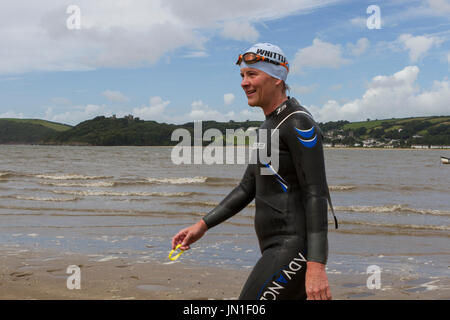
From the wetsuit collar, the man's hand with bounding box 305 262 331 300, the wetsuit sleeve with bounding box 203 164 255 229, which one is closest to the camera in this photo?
the man's hand with bounding box 305 262 331 300

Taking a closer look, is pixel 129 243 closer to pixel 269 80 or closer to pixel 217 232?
pixel 217 232

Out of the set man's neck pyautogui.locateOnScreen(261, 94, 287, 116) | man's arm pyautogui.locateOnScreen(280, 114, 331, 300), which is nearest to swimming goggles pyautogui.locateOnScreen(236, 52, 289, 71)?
man's neck pyautogui.locateOnScreen(261, 94, 287, 116)

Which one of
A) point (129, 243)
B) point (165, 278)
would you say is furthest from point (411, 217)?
point (165, 278)

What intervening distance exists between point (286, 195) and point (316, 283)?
0.53m

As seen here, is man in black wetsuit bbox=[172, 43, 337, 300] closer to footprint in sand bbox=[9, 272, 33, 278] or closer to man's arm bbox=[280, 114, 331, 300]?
man's arm bbox=[280, 114, 331, 300]

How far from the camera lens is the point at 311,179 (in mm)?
2568

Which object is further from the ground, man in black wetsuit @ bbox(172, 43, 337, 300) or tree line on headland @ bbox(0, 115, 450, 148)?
tree line on headland @ bbox(0, 115, 450, 148)

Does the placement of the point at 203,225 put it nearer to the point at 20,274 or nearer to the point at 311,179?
the point at 311,179

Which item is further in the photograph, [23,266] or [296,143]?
[23,266]

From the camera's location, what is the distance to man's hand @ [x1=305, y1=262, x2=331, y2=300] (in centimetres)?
248

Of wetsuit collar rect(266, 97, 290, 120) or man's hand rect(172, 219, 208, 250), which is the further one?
man's hand rect(172, 219, 208, 250)

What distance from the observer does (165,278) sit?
821 centimetres
